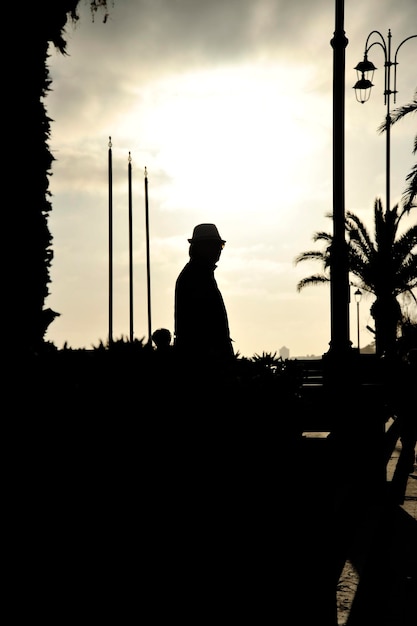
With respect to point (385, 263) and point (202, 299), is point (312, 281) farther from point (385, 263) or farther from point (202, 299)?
point (202, 299)

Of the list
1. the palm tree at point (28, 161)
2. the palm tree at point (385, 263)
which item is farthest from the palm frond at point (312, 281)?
the palm tree at point (28, 161)

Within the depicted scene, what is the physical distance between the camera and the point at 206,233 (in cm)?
579

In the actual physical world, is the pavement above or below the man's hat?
below

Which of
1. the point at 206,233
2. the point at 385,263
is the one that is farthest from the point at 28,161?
the point at 385,263

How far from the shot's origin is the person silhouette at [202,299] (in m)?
5.77

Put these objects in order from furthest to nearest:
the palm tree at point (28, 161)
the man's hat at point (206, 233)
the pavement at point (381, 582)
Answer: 1. the palm tree at point (28, 161)
2. the man's hat at point (206, 233)
3. the pavement at point (381, 582)

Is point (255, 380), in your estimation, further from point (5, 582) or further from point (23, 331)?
point (23, 331)

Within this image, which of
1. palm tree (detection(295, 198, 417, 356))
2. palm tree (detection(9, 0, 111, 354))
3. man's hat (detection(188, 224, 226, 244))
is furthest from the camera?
palm tree (detection(295, 198, 417, 356))

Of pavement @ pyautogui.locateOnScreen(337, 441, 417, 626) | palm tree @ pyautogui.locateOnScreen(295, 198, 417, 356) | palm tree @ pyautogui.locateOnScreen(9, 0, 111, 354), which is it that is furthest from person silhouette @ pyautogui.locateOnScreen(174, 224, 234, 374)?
palm tree @ pyautogui.locateOnScreen(295, 198, 417, 356)

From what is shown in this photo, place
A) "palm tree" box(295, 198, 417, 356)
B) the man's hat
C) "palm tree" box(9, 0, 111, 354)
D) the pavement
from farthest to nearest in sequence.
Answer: "palm tree" box(295, 198, 417, 356), "palm tree" box(9, 0, 111, 354), the man's hat, the pavement

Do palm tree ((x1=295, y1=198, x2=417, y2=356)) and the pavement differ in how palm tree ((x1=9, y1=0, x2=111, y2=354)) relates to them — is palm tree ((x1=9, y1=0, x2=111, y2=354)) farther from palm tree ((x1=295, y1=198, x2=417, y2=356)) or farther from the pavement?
palm tree ((x1=295, y1=198, x2=417, y2=356))

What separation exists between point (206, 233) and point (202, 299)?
1.53 ft

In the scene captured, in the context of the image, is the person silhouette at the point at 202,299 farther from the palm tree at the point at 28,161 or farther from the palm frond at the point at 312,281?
the palm frond at the point at 312,281

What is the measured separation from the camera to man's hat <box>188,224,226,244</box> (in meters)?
5.77
